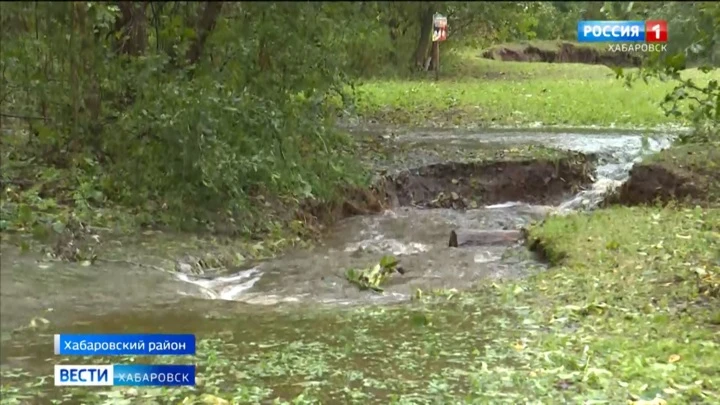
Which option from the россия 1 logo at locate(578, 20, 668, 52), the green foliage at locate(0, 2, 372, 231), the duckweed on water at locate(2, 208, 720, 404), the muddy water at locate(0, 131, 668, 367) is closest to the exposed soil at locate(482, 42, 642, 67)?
the muddy water at locate(0, 131, 668, 367)

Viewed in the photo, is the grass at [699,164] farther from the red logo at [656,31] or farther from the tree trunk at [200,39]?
the tree trunk at [200,39]

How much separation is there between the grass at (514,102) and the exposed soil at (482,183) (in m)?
2.32

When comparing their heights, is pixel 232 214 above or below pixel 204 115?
below

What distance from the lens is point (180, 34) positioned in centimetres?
473

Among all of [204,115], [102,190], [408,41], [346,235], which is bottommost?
[346,235]

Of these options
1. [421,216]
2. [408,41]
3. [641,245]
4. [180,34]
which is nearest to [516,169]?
[421,216]

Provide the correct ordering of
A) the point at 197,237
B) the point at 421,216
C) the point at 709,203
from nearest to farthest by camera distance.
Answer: the point at 197,237 < the point at 709,203 < the point at 421,216

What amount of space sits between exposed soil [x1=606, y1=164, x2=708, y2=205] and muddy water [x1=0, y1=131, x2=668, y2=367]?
2.88 feet

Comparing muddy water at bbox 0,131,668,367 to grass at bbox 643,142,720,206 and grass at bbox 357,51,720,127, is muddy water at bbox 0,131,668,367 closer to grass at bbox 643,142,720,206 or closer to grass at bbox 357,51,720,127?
grass at bbox 643,142,720,206

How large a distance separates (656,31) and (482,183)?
792cm

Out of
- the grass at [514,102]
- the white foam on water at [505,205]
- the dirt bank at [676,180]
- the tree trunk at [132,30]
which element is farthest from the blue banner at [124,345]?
the grass at [514,102]

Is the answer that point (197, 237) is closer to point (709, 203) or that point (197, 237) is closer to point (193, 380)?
point (193, 380)

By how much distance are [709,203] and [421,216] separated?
3.37 m

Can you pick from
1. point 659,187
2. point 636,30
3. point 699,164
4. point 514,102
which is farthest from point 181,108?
point 514,102
